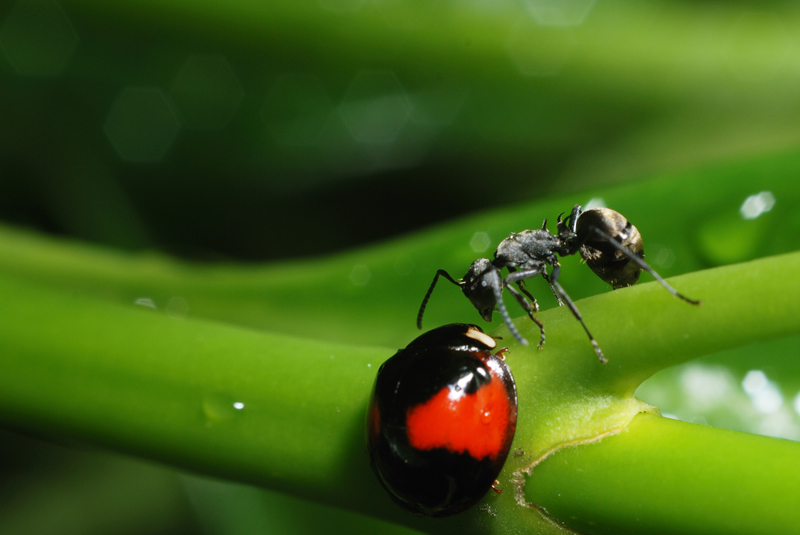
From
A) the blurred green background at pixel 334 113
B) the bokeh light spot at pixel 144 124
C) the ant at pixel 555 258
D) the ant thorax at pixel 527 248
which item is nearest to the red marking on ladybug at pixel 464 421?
the ant at pixel 555 258

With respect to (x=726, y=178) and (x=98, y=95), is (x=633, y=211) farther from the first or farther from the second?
(x=98, y=95)

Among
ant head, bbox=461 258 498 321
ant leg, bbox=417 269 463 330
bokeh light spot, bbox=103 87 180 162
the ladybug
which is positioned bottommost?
bokeh light spot, bbox=103 87 180 162

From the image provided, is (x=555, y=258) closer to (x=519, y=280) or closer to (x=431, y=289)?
(x=519, y=280)

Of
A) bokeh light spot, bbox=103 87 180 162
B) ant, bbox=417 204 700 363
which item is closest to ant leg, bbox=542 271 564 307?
ant, bbox=417 204 700 363

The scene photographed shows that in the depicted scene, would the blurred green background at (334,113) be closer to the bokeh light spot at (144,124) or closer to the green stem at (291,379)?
the bokeh light spot at (144,124)

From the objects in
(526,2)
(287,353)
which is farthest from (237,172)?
(287,353)

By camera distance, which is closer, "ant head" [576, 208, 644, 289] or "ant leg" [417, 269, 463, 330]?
"ant head" [576, 208, 644, 289]

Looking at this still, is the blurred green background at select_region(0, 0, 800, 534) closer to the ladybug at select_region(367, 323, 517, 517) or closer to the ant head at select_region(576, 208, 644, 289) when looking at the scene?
the ant head at select_region(576, 208, 644, 289)

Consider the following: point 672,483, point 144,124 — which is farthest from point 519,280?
point 144,124
